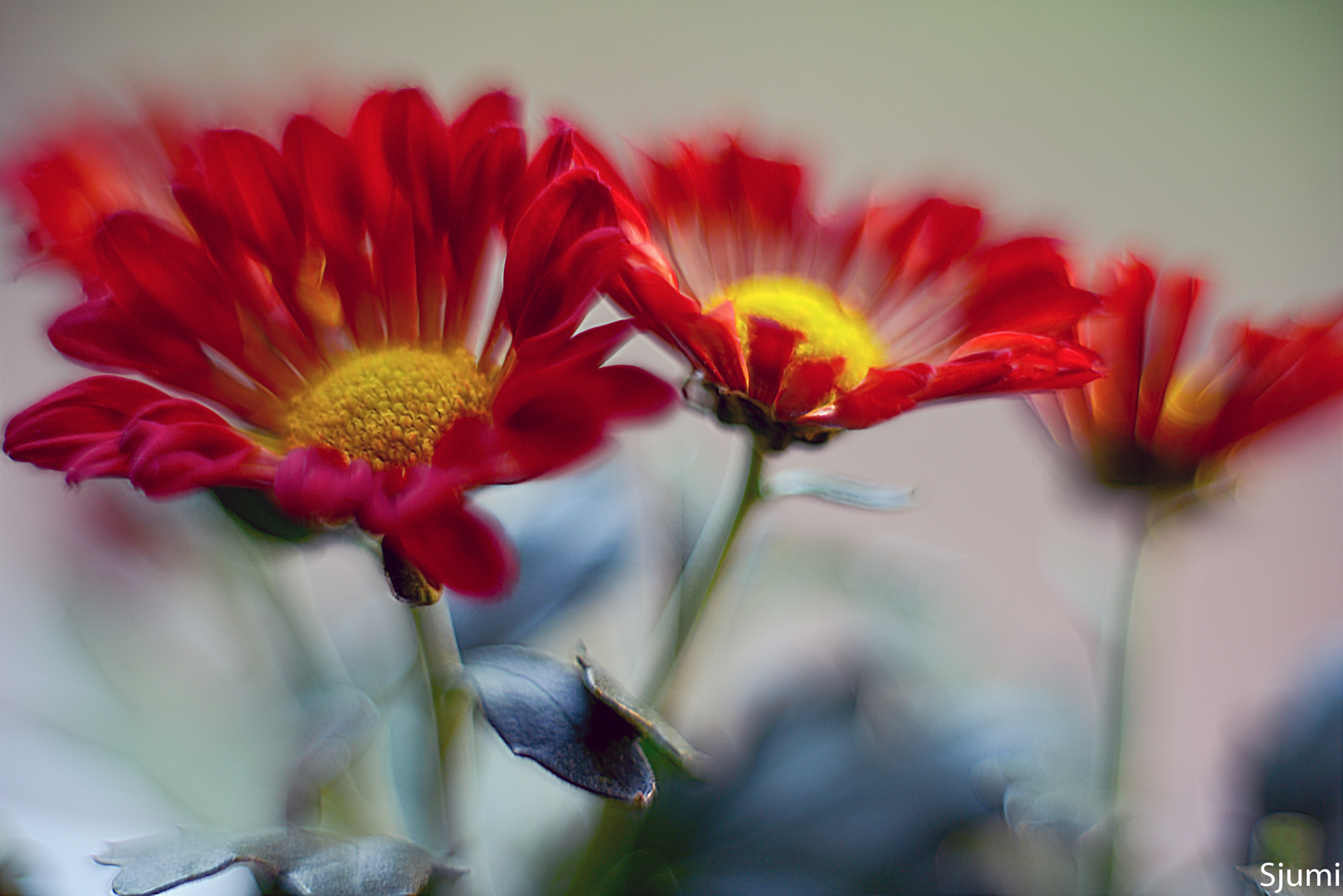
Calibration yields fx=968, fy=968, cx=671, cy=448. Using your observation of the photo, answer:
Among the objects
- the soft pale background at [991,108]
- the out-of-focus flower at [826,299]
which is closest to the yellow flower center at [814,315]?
the out-of-focus flower at [826,299]

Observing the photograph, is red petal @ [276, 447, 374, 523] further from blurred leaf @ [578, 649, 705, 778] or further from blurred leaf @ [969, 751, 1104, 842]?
blurred leaf @ [969, 751, 1104, 842]

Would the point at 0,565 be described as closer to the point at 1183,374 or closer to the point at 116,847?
the point at 116,847

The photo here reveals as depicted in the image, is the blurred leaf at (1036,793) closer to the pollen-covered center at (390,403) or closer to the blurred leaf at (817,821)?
the blurred leaf at (817,821)

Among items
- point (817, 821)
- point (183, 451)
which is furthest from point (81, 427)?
point (817, 821)

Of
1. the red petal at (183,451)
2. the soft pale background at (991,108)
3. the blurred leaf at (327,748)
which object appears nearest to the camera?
the red petal at (183,451)

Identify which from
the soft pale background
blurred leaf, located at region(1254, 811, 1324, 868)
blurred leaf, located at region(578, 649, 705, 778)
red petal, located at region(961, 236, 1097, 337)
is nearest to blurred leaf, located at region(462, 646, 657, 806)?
blurred leaf, located at region(578, 649, 705, 778)

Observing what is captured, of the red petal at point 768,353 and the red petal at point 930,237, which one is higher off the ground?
the red petal at point 930,237

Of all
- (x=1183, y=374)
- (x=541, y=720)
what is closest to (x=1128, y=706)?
(x=1183, y=374)
